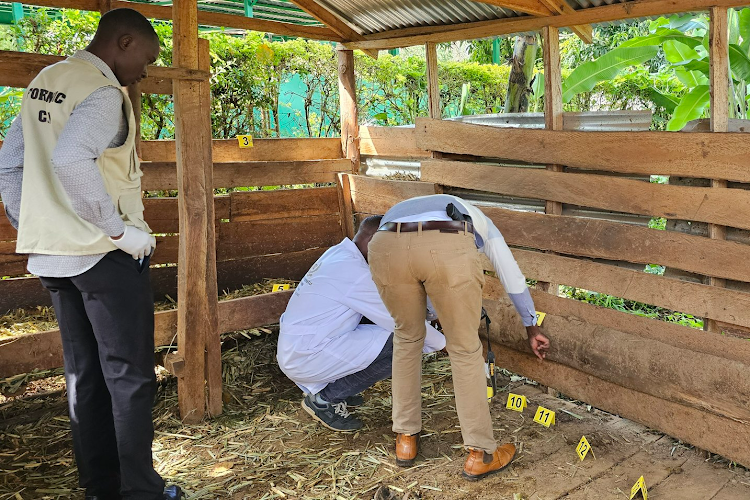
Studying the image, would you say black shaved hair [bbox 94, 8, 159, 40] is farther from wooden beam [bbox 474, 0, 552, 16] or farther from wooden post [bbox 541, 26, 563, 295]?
wooden post [bbox 541, 26, 563, 295]

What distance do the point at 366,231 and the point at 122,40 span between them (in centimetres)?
184

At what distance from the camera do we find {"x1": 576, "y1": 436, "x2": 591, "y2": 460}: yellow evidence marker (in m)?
3.84

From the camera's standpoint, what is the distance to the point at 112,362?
2912 mm

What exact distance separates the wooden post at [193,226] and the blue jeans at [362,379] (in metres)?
0.81

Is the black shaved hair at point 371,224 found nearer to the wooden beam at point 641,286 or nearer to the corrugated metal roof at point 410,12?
the wooden beam at point 641,286

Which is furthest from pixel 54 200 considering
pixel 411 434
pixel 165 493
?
pixel 411 434

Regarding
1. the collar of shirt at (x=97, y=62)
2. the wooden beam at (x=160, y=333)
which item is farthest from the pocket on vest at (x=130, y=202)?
the wooden beam at (x=160, y=333)

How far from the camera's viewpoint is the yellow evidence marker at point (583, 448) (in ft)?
12.6

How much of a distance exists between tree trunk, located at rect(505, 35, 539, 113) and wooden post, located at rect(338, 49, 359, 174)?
Result: 2.14 metres

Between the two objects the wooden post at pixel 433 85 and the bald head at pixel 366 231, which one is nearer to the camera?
the bald head at pixel 366 231

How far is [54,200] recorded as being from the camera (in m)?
2.78

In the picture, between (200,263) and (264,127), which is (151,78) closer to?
(200,263)

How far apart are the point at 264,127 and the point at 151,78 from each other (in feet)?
8.69

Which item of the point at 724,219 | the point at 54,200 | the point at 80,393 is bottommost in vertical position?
the point at 80,393
